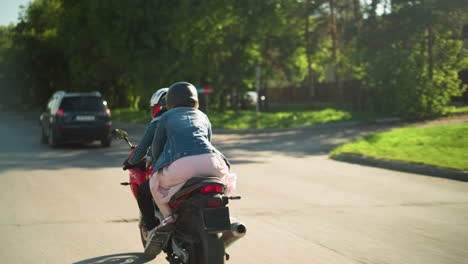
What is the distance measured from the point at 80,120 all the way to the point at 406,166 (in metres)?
10.1

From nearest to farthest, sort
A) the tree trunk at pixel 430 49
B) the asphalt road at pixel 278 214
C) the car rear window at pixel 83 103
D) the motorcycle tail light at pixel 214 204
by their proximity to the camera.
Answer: the motorcycle tail light at pixel 214 204 → the asphalt road at pixel 278 214 → the car rear window at pixel 83 103 → the tree trunk at pixel 430 49

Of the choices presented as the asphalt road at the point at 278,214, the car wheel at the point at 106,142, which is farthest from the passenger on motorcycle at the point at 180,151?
the car wheel at the point at 106,142

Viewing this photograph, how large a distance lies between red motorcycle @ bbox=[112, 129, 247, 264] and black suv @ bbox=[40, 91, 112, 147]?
13667 mm

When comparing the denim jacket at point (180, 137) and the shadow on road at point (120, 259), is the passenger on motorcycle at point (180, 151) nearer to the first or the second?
the denim jacket at point (180, 137)

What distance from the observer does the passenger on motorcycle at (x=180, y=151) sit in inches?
169

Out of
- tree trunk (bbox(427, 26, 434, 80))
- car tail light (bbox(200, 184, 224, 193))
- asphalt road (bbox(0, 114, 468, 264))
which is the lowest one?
asphalt road (bbox(0, 114, 468, 264))

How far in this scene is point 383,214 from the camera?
7.65 metres

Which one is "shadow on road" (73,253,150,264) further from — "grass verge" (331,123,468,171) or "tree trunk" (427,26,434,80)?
"tree trunk" (427,26,434,80)

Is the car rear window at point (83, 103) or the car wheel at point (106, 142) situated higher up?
the car rear window at point (83, 103)

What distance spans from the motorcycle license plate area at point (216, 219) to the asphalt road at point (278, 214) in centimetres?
133

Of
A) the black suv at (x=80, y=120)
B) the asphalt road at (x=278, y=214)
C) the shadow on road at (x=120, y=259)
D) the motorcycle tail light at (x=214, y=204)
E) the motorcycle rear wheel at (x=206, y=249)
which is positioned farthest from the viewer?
the black suv at (x=80, y=120)

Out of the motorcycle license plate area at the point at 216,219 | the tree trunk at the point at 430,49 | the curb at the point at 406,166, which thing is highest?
the tree trunk at the point at 430,49

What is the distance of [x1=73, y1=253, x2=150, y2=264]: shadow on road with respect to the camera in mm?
5285

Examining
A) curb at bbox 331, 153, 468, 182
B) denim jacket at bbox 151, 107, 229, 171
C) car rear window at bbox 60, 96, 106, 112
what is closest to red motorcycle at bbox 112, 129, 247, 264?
denim jacket at bbox 151, 107, 229, 171
